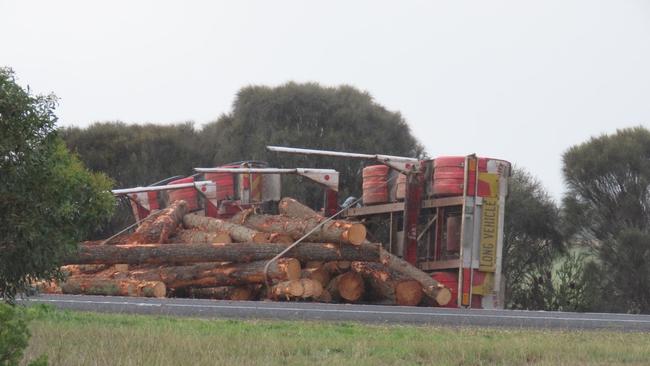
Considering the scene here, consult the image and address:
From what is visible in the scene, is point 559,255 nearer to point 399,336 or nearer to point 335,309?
point 335,309

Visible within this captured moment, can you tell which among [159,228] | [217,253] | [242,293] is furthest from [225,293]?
[159,228]

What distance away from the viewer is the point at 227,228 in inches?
1205

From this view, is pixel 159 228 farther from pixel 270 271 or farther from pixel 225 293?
pixel 270 271

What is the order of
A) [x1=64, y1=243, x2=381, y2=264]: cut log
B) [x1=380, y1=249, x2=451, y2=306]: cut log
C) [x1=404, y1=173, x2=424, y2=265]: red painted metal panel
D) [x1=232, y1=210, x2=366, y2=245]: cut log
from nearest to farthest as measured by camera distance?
[x1=380, y1=249, x2=451, y2=306]: cut log, [x1=64, y1=243, x2=381, y2=264]: cut log, [x1=232, y1=210, x2=366, y2=245]: cut log, [x1=404, y1=173, x2=424, y2=265]: red painted metal panel

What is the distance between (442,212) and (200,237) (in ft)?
18.2

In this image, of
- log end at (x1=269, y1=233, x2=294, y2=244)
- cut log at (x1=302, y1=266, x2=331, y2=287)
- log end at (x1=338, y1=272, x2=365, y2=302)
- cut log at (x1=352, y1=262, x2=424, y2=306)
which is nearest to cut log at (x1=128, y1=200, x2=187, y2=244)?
log end at (x1=269, y1=233, x2=294, y2=244)

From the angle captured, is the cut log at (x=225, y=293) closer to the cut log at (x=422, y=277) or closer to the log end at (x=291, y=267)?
the log end at (x=291, y=267)

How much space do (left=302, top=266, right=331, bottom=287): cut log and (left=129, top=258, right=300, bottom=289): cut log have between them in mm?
715

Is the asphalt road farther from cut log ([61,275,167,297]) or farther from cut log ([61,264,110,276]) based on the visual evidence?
cut log ([61,264,110,276])

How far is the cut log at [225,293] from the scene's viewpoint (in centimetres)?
2767

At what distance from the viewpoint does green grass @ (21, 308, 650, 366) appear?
44.2ft

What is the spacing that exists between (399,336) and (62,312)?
483 cm

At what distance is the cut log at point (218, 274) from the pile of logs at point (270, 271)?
2 cm

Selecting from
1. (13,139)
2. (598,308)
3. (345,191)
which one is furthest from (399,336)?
(345,191)
